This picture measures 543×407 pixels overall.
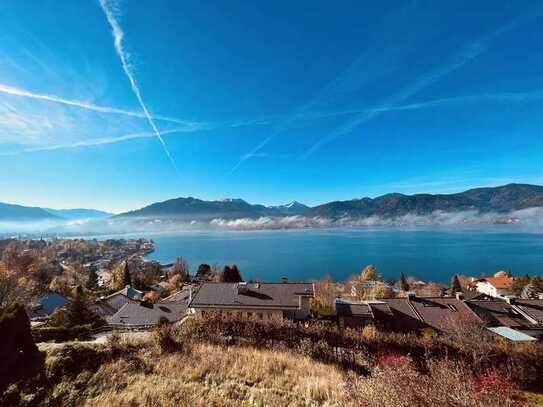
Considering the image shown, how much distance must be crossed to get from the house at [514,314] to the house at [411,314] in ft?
4.79

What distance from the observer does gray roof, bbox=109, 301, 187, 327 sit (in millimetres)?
18188

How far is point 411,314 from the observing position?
17203 millimetres

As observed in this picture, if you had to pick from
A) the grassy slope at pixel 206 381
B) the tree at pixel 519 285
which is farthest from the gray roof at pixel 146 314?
the tree at pixel 519 285

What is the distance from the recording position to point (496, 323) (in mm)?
16781

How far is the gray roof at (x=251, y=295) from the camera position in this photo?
1595 cm

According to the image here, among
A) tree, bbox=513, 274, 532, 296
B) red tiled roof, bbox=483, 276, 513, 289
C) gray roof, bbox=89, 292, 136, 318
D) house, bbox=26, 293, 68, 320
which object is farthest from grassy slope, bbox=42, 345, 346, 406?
red tiled roof, bbox=483, 276, 513, 289

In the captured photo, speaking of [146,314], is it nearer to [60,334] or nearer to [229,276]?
[60,334]

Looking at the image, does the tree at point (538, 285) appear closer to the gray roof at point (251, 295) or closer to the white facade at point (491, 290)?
the white facade at point (491, 290)

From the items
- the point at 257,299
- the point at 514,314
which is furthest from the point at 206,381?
the point at 514,314

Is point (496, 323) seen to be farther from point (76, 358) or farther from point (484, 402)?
point (76, 358)

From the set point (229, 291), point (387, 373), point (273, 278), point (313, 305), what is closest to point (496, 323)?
point (313, 305)

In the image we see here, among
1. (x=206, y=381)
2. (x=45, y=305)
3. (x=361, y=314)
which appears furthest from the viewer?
(x=45, y=305)

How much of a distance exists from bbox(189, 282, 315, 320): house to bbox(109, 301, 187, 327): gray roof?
2.83 metres

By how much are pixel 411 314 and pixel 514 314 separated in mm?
8086
